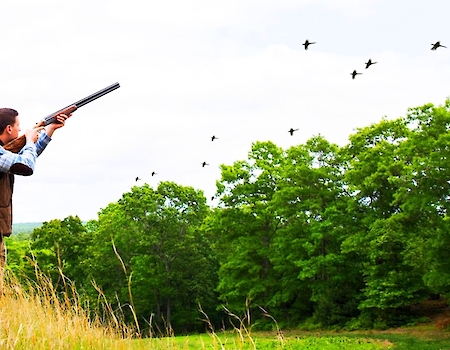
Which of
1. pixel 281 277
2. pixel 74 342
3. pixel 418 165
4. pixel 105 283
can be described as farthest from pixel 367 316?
pixel 74 342

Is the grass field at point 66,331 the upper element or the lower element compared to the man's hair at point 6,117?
lower

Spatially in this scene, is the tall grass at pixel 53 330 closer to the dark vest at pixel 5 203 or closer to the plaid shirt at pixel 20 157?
the dark vest at pixel 5 203

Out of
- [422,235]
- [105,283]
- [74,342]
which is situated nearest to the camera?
[74,342]

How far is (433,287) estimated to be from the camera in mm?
27719

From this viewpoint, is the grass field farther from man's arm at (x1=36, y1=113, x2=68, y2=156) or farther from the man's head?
the man's head

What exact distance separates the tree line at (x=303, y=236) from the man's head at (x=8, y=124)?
24.2m

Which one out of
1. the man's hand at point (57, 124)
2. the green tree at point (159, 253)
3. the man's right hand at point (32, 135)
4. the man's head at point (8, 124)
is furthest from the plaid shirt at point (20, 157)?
the green tree at point (159, 253)

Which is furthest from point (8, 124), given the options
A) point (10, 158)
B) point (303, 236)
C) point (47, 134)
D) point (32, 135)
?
point (303, 236)

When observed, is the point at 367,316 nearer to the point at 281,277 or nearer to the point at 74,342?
the point at 281,277

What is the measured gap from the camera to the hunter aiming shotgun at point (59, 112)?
3.93m

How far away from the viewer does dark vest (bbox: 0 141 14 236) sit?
3.82 metres

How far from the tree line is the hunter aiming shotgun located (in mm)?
23696

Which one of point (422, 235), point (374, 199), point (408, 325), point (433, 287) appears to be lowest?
point (408, 325)

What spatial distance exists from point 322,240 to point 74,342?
33427 millimetres
